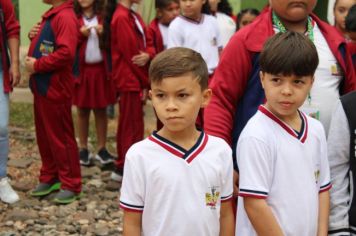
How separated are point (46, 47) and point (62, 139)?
73 cm

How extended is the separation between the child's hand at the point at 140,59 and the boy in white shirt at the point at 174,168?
3.18m

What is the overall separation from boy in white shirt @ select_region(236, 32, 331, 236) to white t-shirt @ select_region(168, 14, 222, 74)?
3.37m

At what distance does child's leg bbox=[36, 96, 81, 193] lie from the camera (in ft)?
16.0

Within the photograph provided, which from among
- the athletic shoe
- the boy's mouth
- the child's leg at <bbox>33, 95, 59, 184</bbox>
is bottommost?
the athletic shoe

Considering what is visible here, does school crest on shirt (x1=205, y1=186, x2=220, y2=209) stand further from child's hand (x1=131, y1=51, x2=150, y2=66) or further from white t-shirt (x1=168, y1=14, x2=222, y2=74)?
white t-shirt (x1=168, y1=14, x2=222, y2=74)

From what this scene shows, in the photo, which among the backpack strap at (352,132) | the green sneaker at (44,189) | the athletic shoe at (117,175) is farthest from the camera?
the athletic shoe at (117,175)

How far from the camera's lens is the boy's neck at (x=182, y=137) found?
7.52 feet

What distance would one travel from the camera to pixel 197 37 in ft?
18.8

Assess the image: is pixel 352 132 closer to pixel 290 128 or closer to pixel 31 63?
pixel 290 128

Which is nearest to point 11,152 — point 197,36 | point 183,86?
point 197,36

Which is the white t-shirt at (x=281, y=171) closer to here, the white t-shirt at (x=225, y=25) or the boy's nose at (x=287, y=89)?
the boy's nose at (x=287, y=89)

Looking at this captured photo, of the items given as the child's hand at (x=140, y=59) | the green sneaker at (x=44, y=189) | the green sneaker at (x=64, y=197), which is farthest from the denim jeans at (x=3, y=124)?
the child's hand at (x=140, y=59)

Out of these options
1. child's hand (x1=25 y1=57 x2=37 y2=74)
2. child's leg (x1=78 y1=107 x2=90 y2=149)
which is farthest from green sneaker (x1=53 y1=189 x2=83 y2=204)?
child's leg (x1=78 y1=107 x2=90 y2=149)

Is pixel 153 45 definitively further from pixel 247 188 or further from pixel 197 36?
pixel 247 188
